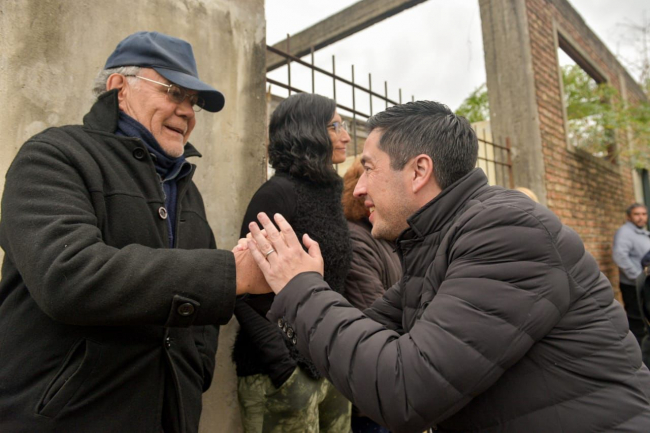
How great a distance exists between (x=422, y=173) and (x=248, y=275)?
0.62 m

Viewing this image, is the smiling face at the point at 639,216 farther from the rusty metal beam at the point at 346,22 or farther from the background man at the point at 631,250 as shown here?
the rusty metal beam at the point at 346,22

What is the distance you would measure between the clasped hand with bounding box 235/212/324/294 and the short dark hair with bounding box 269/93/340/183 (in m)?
0.85

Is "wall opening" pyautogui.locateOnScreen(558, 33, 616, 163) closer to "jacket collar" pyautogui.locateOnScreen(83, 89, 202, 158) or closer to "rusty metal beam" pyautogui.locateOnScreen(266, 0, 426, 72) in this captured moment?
"rusty metal beam" pyautogui.locateOnScreen(266, 0, 426, 72)

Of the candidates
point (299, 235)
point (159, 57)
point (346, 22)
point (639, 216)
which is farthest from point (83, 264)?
point (346, 22)

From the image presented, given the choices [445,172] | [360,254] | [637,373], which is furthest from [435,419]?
[360,254]

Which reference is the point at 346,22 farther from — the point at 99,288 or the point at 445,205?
the point at 99,288

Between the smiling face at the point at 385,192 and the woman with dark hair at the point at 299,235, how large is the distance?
23.2 inches

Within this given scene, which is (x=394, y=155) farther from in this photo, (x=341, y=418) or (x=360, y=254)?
(x=341, y=418)

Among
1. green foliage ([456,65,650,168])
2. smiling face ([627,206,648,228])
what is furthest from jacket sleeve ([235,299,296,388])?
green foliage ([456,65,650,168])

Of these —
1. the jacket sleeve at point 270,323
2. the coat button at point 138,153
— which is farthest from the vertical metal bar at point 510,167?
the coat button at point 138,153

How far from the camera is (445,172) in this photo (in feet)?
4.50

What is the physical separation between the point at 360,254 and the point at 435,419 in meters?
1.34

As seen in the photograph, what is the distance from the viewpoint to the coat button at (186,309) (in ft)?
3.69

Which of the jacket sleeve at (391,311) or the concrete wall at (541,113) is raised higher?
the concrete wall at (541,113)
